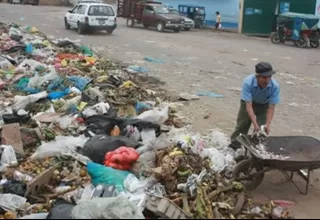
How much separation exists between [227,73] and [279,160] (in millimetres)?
10114

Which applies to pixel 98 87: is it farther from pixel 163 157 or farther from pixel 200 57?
pixel 200 57

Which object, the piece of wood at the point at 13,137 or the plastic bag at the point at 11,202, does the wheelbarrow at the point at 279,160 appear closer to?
the plastic bag at the point at 11,202

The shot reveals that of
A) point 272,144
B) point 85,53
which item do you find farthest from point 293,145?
point 85,53

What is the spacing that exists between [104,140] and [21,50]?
9675 millimetres

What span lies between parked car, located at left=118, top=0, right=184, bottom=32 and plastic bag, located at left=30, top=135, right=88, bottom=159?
22.4 m

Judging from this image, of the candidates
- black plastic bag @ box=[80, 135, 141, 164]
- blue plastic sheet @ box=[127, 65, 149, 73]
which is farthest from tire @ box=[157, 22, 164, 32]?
black plastic bag @ box=[80, 135, 141, 164]

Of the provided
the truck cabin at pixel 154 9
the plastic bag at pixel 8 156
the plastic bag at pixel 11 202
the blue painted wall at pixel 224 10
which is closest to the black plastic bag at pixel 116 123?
the plastic bag at pixel 8 156

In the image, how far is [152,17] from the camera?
30.1 m

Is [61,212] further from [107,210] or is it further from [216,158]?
[216,158]

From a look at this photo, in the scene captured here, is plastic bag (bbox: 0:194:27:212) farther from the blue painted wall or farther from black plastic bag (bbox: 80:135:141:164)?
the blue painted wall

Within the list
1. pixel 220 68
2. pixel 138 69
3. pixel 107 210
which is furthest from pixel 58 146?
pixel 220 68

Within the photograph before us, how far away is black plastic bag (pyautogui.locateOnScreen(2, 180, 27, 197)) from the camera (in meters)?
5.77

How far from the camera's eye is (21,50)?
15.5 metres

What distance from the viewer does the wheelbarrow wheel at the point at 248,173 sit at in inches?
238
